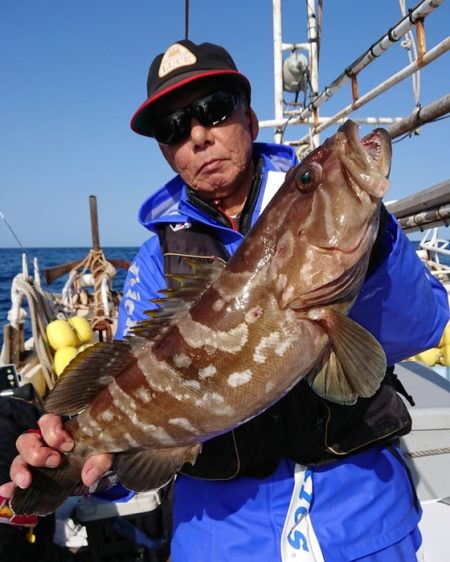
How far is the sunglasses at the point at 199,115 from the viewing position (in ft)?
9.06

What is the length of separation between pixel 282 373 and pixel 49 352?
18.5 feet

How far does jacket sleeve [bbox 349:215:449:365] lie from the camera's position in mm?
2043

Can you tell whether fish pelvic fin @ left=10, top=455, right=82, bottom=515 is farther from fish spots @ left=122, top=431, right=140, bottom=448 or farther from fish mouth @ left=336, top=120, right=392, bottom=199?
fish mouth @ left=336, top=120, right=392, bottom=199

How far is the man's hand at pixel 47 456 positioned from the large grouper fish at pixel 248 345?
51mm

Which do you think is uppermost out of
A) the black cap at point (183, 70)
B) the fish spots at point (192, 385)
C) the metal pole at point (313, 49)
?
the metal pole at point (313, 49)

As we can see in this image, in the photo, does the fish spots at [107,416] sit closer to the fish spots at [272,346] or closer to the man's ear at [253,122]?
the fish spots at [272,346]

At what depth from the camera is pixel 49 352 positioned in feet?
22.3

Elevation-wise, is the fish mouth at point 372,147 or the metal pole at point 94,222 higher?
the metal pole at point 94,222

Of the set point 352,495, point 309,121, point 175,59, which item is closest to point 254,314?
point 352,495

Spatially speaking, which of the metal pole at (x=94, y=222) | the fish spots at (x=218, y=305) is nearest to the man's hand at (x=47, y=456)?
the fish spots at (x=218, y=305)

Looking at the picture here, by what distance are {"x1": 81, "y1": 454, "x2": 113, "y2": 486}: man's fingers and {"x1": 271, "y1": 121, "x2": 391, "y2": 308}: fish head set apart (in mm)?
1216

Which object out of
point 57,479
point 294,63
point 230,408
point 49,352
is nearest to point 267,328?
point 230,408

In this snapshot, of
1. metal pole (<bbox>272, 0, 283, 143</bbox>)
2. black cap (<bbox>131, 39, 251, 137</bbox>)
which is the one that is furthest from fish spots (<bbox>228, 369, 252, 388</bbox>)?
metal pole (<bbox>272, 0, 283, 143</bbox>)

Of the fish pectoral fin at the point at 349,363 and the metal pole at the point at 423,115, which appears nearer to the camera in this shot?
the fish pectoral fin at the point at 349,363
